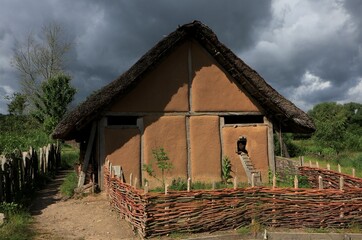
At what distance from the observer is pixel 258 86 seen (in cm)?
1166

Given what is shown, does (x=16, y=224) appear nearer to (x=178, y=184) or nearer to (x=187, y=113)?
(x=178, y=184)

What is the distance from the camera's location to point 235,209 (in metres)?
7.09

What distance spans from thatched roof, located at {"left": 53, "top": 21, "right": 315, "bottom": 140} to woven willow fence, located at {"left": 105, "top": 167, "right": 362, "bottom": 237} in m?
3.29

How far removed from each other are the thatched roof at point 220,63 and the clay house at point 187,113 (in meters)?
0.03

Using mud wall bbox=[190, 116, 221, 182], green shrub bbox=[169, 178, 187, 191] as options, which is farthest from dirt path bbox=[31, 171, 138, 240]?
mud wall bbox=[190, 116, 221, 182]

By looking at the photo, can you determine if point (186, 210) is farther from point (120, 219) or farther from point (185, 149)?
point (185, 149)

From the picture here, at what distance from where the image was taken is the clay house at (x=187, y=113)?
10836 millimetres

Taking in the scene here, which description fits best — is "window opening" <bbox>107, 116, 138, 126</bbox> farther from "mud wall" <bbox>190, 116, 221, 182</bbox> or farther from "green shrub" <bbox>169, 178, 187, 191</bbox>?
"green shrub" <bbox>169, 178, 187, 191</bbox>

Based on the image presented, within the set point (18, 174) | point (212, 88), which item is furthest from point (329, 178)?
point (18, 174)

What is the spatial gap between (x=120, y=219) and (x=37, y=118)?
81.1 feet

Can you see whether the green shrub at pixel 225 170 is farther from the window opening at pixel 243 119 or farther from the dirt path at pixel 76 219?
the dirt path at pixel 76 219

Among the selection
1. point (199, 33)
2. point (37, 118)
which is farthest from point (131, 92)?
point (37, 118)

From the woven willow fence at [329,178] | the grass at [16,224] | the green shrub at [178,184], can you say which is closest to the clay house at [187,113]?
the green shrub at [178,184]

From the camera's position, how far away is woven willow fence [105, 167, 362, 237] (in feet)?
21.6
